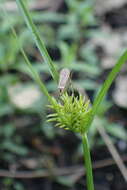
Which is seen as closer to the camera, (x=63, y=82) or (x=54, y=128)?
(x=63, y=82)

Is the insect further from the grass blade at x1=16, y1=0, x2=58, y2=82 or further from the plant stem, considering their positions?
the plant stem

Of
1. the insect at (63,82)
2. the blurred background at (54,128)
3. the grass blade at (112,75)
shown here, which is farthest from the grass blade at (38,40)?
the blurred background at (54,128)

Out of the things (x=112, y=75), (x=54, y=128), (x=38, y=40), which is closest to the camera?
(x=112, y=75)

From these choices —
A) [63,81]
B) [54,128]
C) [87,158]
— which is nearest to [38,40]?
[63,81]

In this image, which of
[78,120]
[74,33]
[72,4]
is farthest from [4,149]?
[78,120]

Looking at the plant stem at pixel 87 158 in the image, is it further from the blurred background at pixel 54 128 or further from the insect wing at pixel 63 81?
the blurred background at pixel 54 128

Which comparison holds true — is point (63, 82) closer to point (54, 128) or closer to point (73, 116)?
point (73, 116)

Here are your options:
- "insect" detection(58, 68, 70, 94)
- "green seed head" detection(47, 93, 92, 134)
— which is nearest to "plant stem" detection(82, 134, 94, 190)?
"green seed head" detection(47, 93, 92, 134)

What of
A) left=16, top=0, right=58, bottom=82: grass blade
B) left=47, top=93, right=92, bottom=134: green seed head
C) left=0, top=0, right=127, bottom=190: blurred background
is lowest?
left=0, top=0, right=127, bottom=190: blurred background
